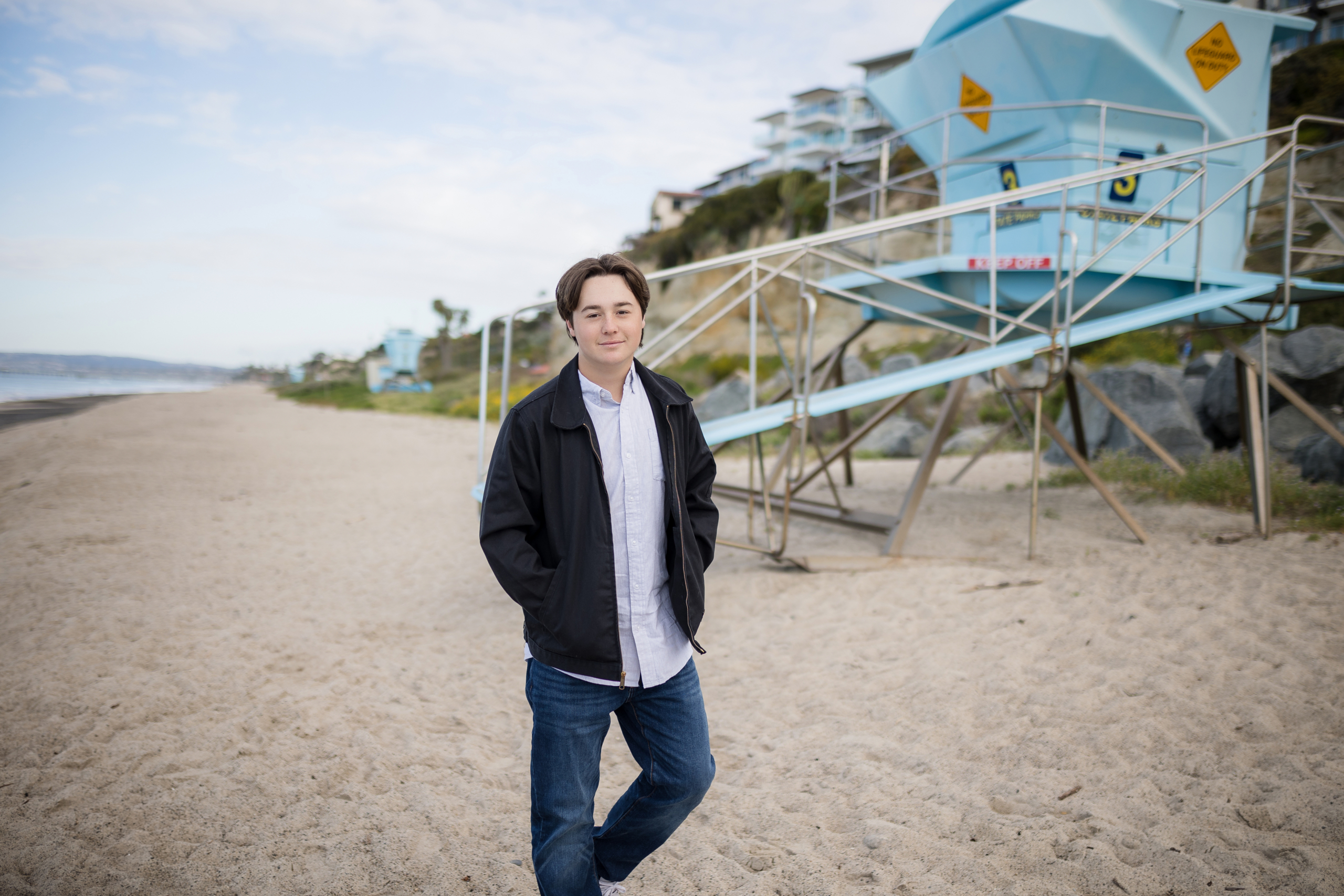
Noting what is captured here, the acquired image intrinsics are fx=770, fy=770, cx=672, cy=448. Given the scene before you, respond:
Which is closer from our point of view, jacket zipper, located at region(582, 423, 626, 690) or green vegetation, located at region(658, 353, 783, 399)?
jacket zipper, located at region(582, 423, 626, 690)

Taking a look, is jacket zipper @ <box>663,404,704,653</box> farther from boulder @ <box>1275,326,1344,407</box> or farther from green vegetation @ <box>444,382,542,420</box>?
green vegetation @ <box>444,382,542,420</box>

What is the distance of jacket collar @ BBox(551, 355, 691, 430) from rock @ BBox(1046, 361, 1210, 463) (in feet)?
29.9

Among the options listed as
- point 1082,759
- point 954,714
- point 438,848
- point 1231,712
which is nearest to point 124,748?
point 438,848

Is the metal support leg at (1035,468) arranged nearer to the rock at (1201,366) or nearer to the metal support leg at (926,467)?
the metal support leg at (926,467)

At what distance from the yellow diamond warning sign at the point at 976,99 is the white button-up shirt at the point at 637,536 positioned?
6596mm

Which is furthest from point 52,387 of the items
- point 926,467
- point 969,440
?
point 926,467

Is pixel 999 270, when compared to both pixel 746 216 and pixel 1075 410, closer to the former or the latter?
pixel 1075 410

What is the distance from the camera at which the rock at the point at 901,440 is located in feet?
46.4

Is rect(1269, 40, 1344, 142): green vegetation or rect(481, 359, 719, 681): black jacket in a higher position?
rect(1269, 40, 1344, 142): green vegetation

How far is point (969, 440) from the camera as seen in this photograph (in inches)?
544

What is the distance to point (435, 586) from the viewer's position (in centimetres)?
625

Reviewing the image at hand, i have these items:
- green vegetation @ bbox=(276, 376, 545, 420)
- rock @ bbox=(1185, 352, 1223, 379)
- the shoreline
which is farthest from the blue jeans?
the shoreline

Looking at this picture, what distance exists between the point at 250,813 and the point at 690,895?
1751mm

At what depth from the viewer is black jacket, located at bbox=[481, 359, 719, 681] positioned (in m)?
1.85
